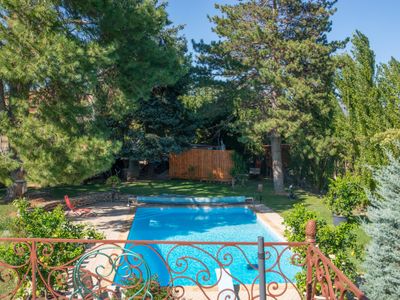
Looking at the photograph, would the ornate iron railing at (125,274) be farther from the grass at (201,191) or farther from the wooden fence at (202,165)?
the wooden fence at (202,165)

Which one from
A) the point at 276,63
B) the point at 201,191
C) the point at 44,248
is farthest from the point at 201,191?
the point at 44,248

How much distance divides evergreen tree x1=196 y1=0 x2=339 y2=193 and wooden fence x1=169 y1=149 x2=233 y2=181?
5551 mm

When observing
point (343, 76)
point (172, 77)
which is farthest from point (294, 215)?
point (172, 77)

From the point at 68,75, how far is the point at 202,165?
14087 mm

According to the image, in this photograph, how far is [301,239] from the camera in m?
6.11

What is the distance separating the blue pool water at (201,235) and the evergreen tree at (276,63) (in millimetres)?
4555

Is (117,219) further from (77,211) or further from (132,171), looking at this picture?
(132,171)

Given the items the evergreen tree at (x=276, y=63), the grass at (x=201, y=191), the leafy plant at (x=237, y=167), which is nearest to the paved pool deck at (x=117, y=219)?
the grass at (x=201, y=191)

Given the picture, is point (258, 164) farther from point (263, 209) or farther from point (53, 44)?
point (53, 44)

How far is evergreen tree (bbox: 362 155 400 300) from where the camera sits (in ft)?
16.5

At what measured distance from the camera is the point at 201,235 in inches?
475

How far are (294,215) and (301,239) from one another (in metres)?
0.45

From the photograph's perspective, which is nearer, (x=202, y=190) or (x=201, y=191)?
(x=201, y=191)

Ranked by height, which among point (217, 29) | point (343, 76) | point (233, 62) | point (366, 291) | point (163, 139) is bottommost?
point (366, 291)
